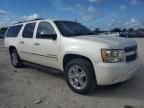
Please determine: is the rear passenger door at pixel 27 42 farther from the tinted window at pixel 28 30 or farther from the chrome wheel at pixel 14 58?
the chrome wheel at pixel 14 58

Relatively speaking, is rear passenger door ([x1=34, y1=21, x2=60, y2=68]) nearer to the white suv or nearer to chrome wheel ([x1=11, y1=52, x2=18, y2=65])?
the white suv

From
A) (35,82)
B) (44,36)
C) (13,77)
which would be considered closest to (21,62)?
(13,77)

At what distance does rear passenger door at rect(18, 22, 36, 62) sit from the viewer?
6344mm

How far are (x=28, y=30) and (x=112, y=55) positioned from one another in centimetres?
352

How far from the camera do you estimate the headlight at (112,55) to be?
13.9ft

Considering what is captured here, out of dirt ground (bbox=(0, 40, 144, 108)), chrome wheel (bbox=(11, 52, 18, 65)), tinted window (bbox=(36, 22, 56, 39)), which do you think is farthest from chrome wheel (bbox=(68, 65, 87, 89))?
chrome wheel (bbox=(11, 52, 18, 65))

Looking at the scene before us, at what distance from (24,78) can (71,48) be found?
233 cm

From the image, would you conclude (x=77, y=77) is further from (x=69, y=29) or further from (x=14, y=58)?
(x=14, y=58)

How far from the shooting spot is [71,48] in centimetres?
481

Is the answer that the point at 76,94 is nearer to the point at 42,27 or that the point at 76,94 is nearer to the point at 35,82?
the point at 35,82

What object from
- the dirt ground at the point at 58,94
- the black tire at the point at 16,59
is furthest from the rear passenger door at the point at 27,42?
the dirt ground at the point at 58,94

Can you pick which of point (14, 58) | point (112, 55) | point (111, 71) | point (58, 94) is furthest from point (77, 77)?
point (14, 58)

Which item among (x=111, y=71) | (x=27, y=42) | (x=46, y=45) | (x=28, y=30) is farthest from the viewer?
(x=28, y=30)

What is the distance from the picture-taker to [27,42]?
6473mm
